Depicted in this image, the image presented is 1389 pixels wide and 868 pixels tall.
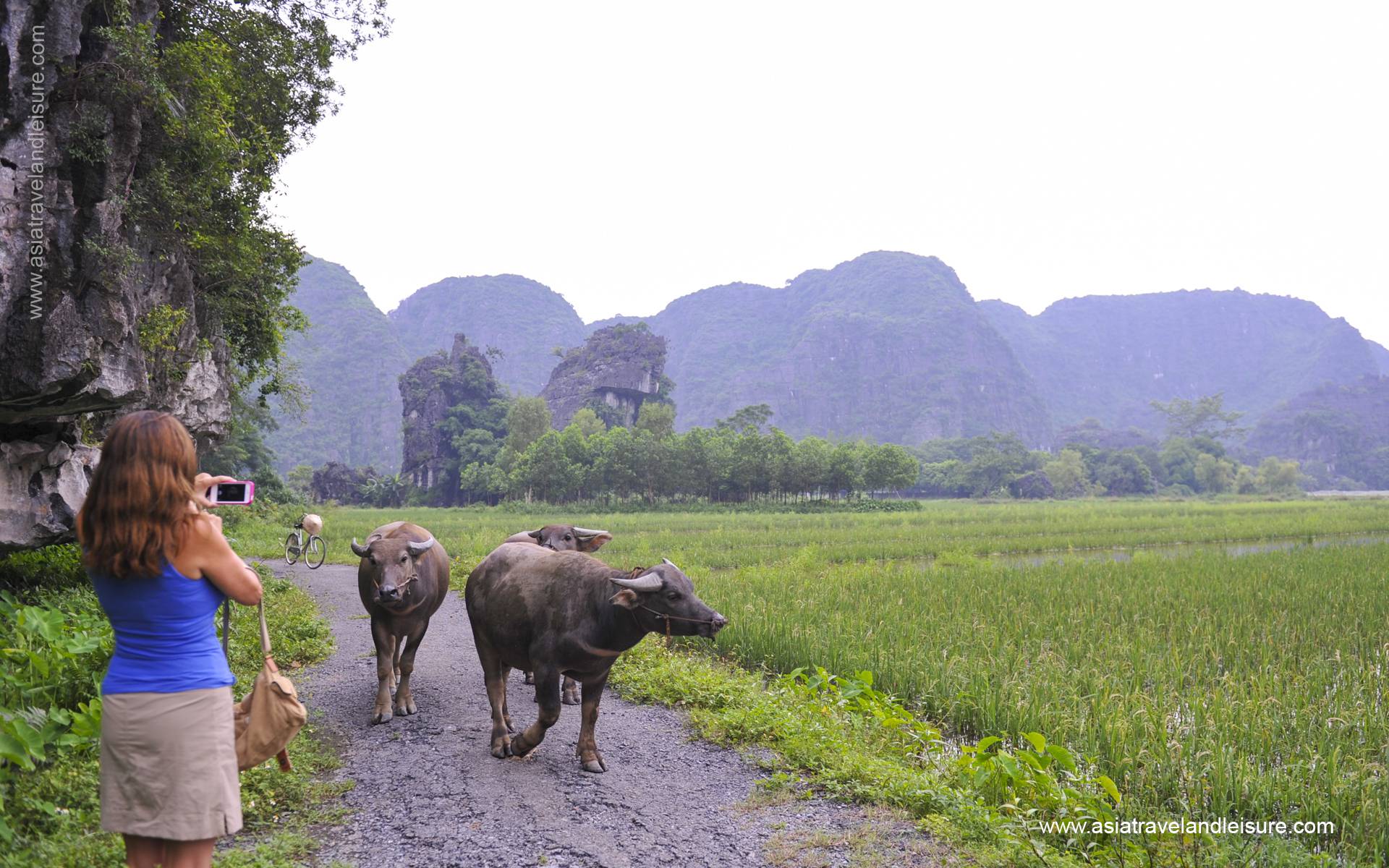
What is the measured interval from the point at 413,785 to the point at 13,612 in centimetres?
442

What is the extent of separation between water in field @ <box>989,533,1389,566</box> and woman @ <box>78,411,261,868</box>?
19063 mm

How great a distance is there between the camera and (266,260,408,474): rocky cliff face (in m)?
117

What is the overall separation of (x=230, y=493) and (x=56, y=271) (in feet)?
20.4

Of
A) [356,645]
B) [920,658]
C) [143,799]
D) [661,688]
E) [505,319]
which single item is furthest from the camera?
[505,319]

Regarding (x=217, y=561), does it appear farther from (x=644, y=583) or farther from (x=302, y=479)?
(x=302, y=479)

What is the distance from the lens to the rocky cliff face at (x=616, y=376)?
8662 cm

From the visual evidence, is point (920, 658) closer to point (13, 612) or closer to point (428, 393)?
point (13, 612)

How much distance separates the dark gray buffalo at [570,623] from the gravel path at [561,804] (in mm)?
317

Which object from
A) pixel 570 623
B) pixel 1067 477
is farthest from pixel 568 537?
pixel 1067 477

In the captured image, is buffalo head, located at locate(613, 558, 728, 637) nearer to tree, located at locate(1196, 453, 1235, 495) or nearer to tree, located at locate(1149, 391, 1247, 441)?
tree, located at locate(1196, 453, 1235, 495)

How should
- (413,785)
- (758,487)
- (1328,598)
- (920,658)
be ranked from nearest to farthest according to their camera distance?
(413,785) < (920,658) < (1328,598) < (758,487)

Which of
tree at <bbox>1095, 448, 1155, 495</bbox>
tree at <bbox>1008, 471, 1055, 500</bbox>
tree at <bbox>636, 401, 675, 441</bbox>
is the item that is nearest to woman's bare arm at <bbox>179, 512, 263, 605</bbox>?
tree at <bbox>636, 401, 675, 441</bbox>

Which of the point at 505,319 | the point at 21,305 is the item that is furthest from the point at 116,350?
the point at 505,319

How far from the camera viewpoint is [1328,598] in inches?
431
